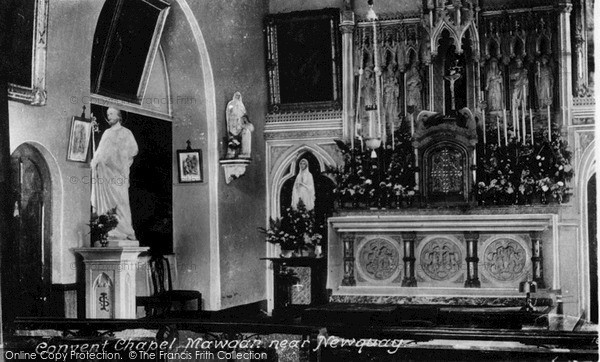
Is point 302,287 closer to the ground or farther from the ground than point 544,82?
closer to the ground

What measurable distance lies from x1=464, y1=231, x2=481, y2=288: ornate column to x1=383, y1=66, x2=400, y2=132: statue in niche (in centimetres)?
258

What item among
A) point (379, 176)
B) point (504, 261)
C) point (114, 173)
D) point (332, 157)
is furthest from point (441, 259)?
point (114, 173)

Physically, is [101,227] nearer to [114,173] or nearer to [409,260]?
[114,173]

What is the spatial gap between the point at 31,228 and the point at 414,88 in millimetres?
6745

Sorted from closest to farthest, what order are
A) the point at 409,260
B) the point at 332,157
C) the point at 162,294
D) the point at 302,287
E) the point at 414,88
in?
the point at 162,294, the point at 409,260, the point at 302,287, the point at 414,88, the point at 332,157

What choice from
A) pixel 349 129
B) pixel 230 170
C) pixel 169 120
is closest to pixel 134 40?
pixel 169 120

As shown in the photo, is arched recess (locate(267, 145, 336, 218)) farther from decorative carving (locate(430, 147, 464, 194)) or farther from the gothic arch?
the gothic arch

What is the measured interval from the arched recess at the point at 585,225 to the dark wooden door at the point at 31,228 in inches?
263

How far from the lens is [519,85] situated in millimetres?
12555

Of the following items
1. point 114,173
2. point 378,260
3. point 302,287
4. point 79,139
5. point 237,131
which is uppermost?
point 237,131

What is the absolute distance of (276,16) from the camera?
13.6m

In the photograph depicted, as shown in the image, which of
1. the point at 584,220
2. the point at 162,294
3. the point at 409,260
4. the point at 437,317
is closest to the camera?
the point at 437,317

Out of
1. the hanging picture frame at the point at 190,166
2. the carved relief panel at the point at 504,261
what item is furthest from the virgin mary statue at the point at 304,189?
the carved relief panel at the point at 504,261

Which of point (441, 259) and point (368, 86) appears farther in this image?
point (368, 86)
